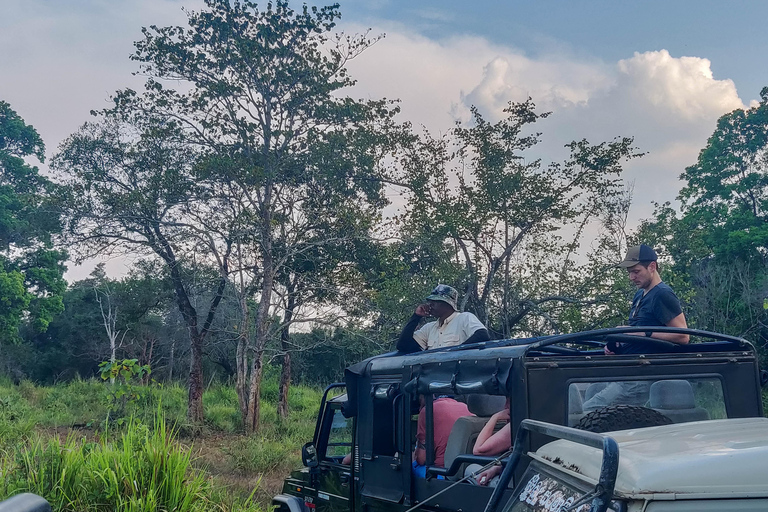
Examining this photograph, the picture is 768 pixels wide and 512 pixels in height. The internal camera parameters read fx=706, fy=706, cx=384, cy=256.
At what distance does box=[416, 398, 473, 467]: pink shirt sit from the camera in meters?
4.27

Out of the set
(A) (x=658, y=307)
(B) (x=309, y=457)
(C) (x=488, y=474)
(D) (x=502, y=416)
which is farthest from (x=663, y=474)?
(B) (x=309, y=457)

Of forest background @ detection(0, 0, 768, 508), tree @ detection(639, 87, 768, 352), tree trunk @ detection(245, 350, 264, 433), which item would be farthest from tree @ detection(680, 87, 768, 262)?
tree trunk @ detection(245, 350, 264, 433)

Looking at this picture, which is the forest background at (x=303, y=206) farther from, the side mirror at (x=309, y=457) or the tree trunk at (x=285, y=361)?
the side mirror at (x=309, y=457)

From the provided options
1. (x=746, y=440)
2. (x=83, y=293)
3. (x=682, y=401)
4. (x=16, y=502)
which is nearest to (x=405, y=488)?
(x=682, y=401)

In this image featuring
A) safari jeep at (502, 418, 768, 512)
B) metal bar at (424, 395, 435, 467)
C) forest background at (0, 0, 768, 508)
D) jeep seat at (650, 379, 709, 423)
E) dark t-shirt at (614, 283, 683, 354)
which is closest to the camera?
safari jeep at (502, 418, 768, 512)

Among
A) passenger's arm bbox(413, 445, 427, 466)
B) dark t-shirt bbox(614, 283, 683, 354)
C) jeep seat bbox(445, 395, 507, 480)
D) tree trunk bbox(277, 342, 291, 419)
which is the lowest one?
tree trunk bbox(277, 342, 291, 419)

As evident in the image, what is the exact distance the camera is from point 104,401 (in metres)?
15.6

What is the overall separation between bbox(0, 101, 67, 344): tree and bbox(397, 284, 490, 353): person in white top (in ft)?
58.0

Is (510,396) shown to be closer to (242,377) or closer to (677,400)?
(677,400)

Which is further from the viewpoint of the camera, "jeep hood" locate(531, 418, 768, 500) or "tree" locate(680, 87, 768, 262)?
"tree" locate(680, 87, 768, 262)

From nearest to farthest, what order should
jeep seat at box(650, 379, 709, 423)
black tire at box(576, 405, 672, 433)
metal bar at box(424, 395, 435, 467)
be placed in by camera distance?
1. black tire at box(576, 405, 672, 433)
2. jeep seat at box(650, 379, 709, 423)
3. metal bar at box(424, 395, 435, 467)

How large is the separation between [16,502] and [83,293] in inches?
1324

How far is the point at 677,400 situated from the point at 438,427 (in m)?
1.39

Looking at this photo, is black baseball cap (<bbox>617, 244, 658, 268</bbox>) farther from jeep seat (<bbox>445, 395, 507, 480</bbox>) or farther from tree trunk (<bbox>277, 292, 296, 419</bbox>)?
tree trunk (<bbox>277, 292, 296, 419</bbox>)
